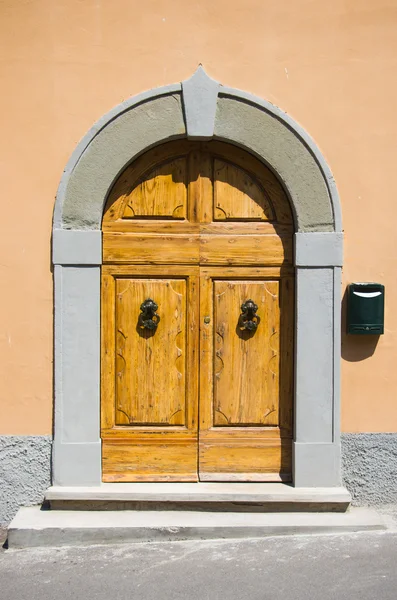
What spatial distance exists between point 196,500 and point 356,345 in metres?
1.67

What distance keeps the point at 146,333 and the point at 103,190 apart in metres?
1.13

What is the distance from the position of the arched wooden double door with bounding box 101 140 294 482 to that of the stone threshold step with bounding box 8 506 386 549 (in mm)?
363

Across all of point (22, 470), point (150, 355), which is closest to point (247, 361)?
point (150, 355)

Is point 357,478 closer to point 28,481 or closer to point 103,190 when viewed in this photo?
point 28,481

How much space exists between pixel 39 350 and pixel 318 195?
7.87ft

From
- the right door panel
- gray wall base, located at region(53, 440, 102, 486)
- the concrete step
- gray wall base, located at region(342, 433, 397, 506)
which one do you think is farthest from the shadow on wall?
gray wall base, located at region(53, 440, 102, 486)

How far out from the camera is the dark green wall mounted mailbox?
5570mm

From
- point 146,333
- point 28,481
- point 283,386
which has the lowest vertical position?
point 28,481

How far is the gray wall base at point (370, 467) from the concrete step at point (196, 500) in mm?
224

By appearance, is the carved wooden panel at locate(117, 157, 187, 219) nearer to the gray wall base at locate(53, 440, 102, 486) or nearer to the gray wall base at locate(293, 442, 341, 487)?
the gray wall base at locate(53, 440, 102, 486)

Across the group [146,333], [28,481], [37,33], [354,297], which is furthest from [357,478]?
[37,33]

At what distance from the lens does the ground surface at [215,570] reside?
180 inches

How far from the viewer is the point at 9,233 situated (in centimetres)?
559

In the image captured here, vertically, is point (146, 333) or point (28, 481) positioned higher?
point (146, 333)
